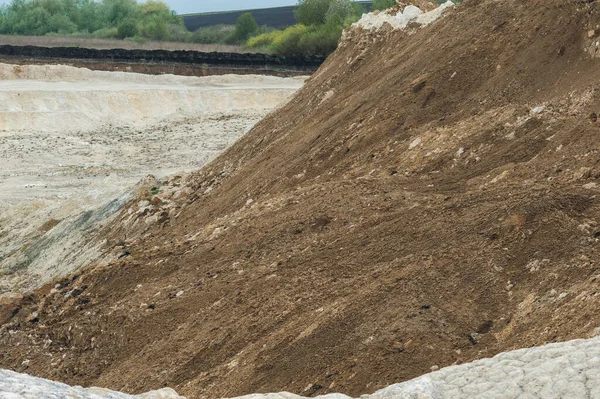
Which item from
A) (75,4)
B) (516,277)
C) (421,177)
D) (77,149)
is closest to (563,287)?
(516,277)

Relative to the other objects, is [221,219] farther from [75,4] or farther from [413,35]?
[75,4]

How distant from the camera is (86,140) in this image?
37.4 m

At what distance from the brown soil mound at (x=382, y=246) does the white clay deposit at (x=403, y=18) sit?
1.70 meters

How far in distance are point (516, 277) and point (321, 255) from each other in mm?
2469

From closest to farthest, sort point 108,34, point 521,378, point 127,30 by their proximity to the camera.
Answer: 1. point 521,378
2. point 127,30
3. point 108,34

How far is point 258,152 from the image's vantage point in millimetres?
17297

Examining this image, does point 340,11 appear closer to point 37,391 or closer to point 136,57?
point 136,57

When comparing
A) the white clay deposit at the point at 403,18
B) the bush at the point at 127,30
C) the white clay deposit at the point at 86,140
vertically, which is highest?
the white clay deposit at the point at 403,18

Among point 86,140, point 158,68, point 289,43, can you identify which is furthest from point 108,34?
point 86,140

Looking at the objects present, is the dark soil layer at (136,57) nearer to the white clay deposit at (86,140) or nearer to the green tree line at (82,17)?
the white clay deposit at (86,140)

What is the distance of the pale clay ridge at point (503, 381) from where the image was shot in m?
6.96

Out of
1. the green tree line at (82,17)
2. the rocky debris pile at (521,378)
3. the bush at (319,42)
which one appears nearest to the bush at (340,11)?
the bush at (319,42)

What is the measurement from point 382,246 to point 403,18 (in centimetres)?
907

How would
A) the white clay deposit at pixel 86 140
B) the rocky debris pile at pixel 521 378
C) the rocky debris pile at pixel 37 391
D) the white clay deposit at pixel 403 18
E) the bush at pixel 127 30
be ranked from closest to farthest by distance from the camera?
the rocky debris pile at pixel 37 391
the rocky debris pile at pixel 521 378
the white clay deposit at pixel 403 18
the white clay deposit at pixel 86 140
the bush at pixel 127 30
